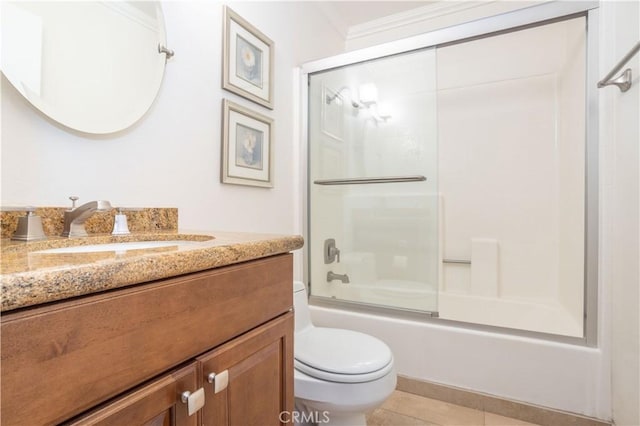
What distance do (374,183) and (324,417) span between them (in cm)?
135

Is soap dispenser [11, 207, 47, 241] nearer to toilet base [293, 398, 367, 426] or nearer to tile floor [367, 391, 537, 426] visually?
toilet base [293, 398, 367, 426]

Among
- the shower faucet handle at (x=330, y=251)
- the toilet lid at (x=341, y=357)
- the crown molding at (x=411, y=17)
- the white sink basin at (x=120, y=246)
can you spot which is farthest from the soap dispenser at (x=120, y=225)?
the crown molding at (x=411, y=17)

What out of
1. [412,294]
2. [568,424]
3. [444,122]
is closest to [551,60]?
[444,122]

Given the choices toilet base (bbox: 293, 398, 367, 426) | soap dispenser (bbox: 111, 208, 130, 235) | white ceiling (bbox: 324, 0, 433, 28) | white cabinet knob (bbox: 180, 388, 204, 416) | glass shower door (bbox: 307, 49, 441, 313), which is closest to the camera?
white cabinet knob (bbox: 180, 388, 204, 416)

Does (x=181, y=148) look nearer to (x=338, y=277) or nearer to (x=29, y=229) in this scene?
(x=29, y=229)

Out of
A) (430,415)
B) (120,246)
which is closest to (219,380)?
(120,246)

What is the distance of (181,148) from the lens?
1226 mm

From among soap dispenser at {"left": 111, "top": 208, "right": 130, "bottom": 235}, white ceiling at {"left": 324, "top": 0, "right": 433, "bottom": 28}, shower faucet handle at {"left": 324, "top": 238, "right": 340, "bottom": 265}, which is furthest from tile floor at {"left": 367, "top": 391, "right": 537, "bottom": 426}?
white ceiling at {"left": 324, "top": 0, "right": 433, "bottom": 28}

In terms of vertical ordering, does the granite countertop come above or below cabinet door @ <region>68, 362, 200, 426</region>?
above

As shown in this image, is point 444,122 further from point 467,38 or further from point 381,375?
point 381,375

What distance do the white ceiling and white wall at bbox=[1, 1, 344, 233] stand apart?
1.60 feet

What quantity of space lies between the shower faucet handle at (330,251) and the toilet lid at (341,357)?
78 cm

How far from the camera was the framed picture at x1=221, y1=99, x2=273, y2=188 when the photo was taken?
1.42 m

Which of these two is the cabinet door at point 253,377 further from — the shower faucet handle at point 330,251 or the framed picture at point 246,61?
the shower faucet handle at point 330,251
